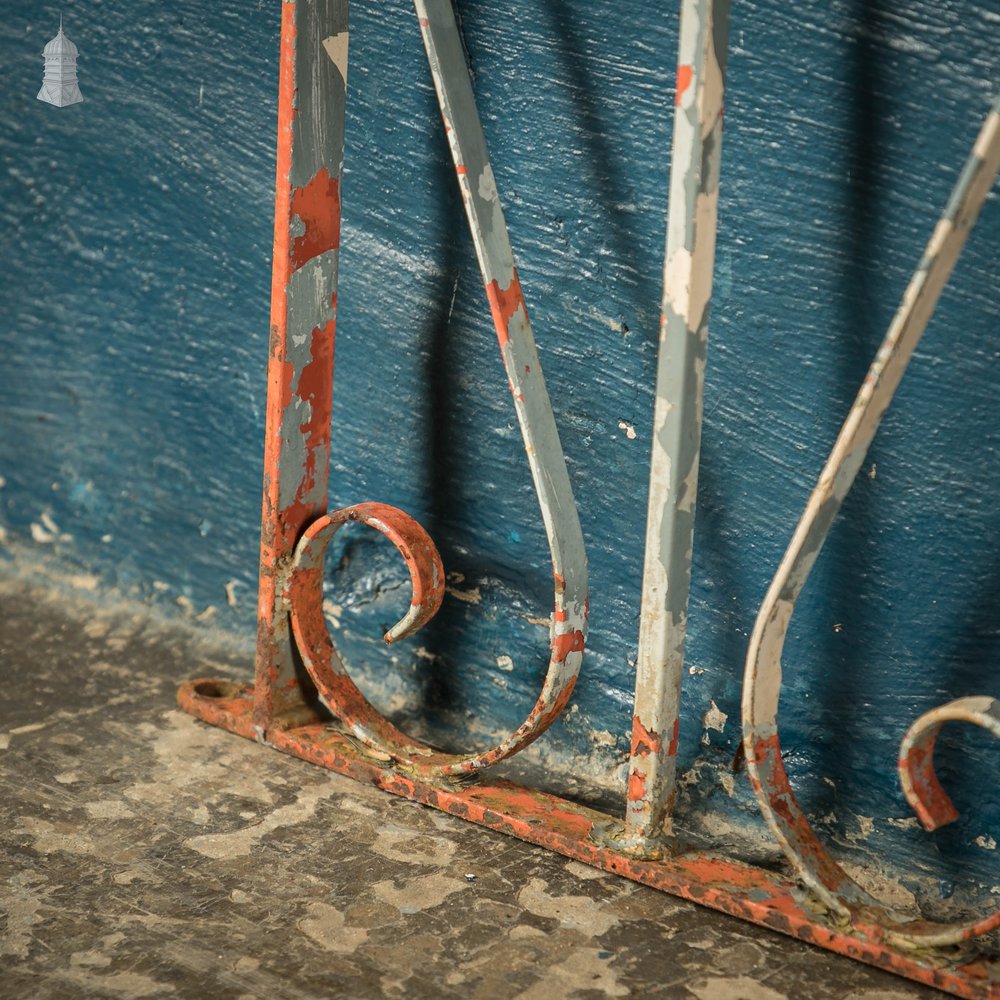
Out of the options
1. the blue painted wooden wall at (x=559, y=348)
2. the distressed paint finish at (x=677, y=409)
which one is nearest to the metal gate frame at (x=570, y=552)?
the distressed paint finish at (x=677, y=409)

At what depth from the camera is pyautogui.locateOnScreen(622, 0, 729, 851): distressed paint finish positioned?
1229 mm

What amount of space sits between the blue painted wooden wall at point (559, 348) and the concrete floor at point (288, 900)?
21 cm

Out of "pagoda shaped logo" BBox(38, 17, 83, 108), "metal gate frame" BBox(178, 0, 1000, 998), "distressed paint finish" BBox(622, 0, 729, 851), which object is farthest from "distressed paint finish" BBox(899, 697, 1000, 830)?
"pagoda shaped logo" BBox(38, 17, 83, 108)

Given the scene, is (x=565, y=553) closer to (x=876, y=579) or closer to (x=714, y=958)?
(x=876, y=579)

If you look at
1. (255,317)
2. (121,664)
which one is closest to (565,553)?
(255,317)

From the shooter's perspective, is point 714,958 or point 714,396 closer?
point 714,958

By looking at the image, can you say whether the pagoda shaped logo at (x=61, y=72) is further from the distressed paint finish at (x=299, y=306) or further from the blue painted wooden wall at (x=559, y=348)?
the distressed paint finish at (x=299, y=306)

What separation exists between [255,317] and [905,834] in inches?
40.0

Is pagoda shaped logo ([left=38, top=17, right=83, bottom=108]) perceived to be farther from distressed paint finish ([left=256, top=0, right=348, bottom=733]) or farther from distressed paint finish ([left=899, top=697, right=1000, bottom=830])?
distressed paint finish ([left=899, top=697, right=1000, bottom=830])

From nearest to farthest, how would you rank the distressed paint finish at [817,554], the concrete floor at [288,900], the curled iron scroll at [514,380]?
the distressed paint finish at [817,554], the concrete floor at [288,900], the curled iron scroll at [514,380]

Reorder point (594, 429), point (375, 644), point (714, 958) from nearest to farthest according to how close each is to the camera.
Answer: point (714, 958) < point (594, 429) < point (375, 644)

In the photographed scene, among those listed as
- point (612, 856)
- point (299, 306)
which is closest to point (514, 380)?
point (299, 306)

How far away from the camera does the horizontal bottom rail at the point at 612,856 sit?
128 centimetres

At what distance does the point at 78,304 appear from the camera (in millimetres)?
2018
